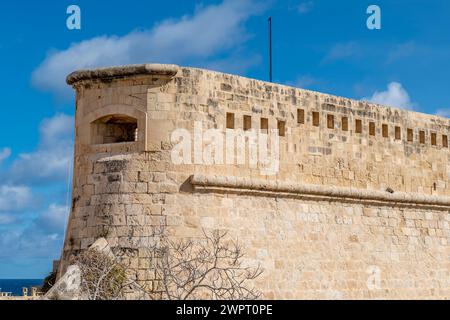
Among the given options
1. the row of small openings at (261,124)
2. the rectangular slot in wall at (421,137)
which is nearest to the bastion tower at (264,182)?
the row of small openings at (261,124)

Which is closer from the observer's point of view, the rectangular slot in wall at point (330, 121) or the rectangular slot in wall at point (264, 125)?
the rectangular slot in wall at point (264, 125)

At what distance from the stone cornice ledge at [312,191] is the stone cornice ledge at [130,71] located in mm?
1451

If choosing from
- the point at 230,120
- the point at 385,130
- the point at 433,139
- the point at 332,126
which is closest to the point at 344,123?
the point at 332,126

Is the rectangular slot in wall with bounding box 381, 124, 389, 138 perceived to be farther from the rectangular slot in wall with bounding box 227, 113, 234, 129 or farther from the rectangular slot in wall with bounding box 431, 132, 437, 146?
the rectangular slot in wall with bounding box 227, 113, 234, 129

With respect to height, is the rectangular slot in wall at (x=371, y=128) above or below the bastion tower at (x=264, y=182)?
above

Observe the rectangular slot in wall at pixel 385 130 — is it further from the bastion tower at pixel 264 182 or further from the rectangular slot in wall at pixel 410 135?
the rectangular slot in wall at pixel 410 135

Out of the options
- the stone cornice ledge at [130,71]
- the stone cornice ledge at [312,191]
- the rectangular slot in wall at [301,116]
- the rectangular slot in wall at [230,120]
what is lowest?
the stone cornice ledge at [312,191]

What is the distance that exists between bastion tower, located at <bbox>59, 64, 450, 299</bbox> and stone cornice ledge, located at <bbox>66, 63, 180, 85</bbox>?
0.01m

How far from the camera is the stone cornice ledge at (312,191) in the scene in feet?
34.5

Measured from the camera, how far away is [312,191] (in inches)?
457

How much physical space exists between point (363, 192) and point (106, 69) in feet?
14.9

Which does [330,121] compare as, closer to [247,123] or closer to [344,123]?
[344,123]
